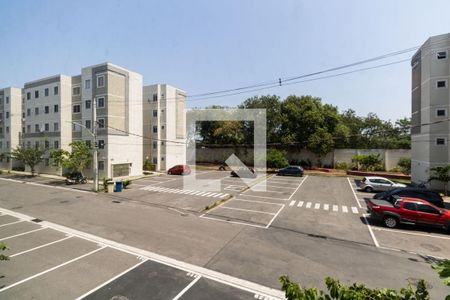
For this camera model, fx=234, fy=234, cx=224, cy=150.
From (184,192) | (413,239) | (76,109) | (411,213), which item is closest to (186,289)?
(413,239)

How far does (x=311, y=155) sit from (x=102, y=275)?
38.4m

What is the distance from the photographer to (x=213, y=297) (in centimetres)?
661

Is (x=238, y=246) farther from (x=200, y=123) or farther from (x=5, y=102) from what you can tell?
(x=5, y=102)

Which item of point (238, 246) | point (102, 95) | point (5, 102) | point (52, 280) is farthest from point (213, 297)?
point (5, 102)

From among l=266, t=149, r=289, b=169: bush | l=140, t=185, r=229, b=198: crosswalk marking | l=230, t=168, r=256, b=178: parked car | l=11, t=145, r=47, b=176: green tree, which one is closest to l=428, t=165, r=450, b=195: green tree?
l=266, t=149, r=289, b=169: bush

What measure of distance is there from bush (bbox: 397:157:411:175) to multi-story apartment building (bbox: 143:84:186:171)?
32083 millimetres

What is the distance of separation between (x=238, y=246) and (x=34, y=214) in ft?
42.8

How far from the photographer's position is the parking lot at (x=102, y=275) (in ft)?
22.1

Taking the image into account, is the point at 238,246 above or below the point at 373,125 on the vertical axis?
below

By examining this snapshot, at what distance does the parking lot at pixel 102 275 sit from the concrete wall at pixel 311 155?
35825 millimetres

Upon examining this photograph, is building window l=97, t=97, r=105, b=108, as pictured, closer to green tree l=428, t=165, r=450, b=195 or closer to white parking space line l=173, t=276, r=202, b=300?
white parking space line l=173, t=276, r=202, b=300

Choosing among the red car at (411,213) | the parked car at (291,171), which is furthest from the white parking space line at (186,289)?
the parked car at (291,171)

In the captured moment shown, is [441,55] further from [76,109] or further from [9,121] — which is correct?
[9,121]

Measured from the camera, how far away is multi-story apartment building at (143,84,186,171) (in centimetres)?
3716
